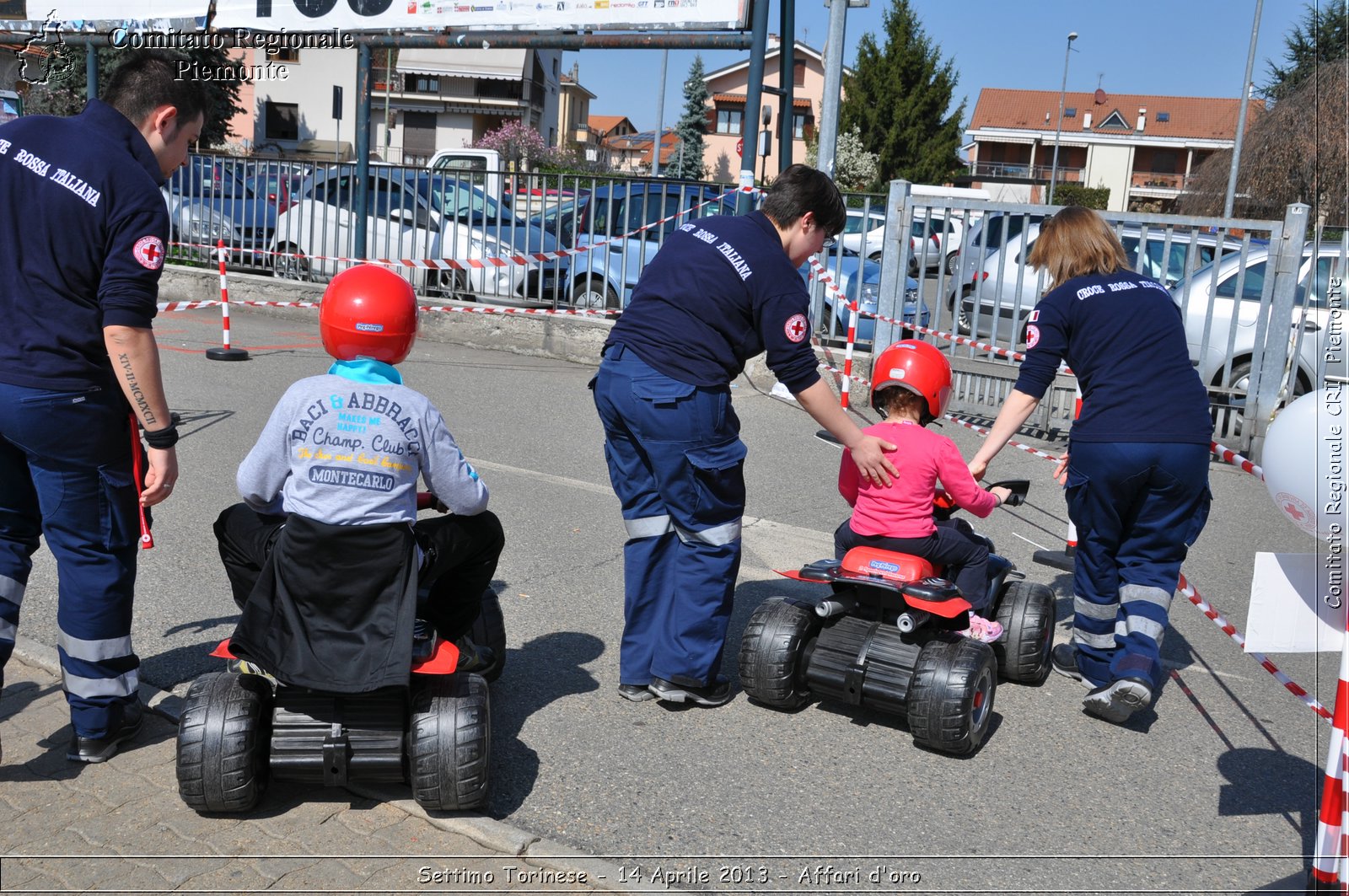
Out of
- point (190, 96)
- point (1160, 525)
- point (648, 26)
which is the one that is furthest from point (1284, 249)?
point (190, 96)

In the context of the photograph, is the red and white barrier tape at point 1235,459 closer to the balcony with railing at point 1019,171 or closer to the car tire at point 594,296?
the car tire at point 594,296

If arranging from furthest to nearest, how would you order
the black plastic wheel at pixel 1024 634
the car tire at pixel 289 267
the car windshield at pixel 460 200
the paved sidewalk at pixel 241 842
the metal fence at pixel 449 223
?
1. the car tire at pixel 289 267
2. the car windshield at pixel 460 200
3. the metal fence at pixel 449 223
4. the black plastic wheel at pixel 1024 634
5. the paved sidewalk at pixel 241 842

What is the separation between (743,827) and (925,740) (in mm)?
842

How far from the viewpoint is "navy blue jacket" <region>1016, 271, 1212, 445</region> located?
4344 millimetres

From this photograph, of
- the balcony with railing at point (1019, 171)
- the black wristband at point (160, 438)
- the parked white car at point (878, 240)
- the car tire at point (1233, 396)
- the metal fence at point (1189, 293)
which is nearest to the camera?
the black wristband at point (160, 438)

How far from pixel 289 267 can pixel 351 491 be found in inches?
491

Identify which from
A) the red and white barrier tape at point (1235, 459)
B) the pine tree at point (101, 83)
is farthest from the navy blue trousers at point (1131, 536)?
the pine tree at point (101, 83)

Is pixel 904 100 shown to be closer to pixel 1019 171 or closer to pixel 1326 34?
pixel 1019 171

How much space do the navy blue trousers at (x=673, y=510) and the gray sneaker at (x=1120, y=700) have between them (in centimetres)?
145

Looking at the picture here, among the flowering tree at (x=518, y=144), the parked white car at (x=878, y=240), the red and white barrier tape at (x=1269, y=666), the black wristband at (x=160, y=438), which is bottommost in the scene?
the red and white barrier tape at (x=1269, y=666)

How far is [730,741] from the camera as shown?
409cm

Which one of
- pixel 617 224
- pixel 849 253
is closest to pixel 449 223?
pixel 617 224

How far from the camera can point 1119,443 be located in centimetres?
435

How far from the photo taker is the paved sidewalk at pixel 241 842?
3064 mm
